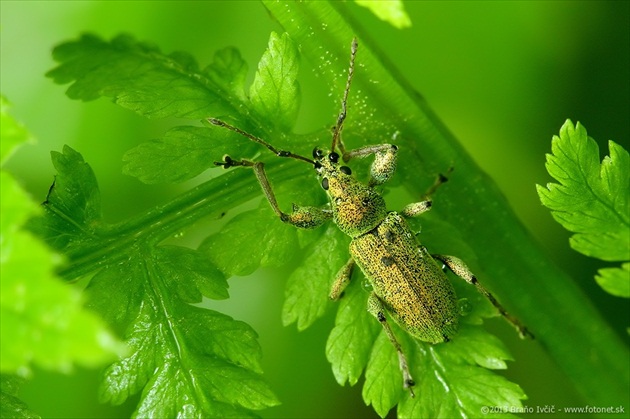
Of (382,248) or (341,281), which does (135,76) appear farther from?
(382,248)

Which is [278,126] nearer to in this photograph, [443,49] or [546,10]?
[443,49]

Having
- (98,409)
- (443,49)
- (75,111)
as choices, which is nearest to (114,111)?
(75,111)

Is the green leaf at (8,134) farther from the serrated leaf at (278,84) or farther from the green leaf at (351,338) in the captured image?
the green leaf at (351,338)

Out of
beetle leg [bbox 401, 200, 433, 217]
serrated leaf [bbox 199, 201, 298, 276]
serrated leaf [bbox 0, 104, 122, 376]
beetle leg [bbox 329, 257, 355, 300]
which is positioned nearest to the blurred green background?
beetle leg [bbox 401, 200, 433, 217]

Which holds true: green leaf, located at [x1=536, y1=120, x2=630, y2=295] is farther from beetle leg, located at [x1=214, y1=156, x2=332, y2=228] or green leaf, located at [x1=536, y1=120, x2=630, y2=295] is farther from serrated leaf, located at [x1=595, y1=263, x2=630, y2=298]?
beetle leg, located at [x1=214, y1=156, x2=332, y2=228]

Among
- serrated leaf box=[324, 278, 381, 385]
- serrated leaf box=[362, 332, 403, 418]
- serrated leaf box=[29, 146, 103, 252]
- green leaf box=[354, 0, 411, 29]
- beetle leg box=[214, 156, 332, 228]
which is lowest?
serrated leaf box=[362, 332, 403, 418]

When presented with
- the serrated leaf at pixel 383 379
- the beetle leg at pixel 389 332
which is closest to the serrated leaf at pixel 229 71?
the beetle leg at pixel 389 332
